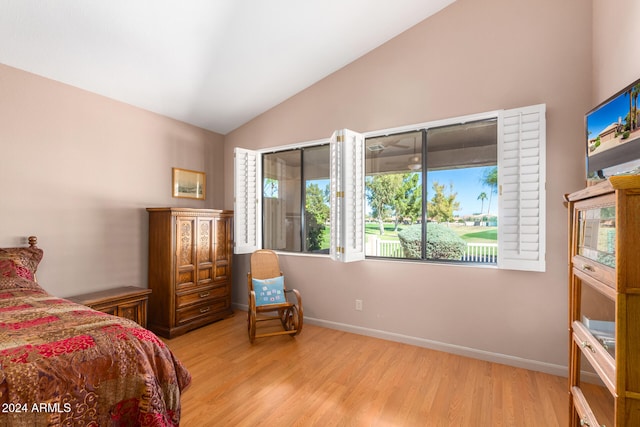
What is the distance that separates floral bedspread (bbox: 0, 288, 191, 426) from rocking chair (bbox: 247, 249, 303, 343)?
163cm

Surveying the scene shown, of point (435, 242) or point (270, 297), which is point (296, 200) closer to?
point (270, 297)

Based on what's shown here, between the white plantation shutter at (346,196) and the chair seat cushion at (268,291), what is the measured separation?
2.63ft

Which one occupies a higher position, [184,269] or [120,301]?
[184,269]

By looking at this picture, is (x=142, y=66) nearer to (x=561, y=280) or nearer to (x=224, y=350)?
(x=224, y=350)

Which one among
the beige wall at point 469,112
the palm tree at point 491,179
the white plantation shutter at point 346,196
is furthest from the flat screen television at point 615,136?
the white plantation shutter at point 346,196

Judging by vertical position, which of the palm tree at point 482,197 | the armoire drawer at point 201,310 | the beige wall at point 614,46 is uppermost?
the beige wall at point 614,46

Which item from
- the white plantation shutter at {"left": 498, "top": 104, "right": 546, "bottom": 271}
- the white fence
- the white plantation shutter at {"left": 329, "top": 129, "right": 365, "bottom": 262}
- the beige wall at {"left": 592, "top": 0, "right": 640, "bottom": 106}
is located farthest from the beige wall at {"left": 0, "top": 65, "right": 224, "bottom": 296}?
the beige wall at {"left": 592, "top": 0, "right": 640, "bottom": 106}

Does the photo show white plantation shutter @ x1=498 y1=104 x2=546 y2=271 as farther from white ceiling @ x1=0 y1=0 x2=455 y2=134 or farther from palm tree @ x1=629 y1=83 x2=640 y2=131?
white ceiling @ x1=0 y1=0 x2=455 y2=134

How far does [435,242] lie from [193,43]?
3.16m

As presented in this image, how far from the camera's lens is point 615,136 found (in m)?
1.68

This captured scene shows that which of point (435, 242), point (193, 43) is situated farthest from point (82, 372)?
point (435, 242)

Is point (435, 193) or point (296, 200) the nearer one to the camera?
point (435, 193)

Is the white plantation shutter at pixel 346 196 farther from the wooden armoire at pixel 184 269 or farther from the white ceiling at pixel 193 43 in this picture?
the wooden armoire at pixel 184 269

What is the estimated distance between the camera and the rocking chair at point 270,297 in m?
3.21
